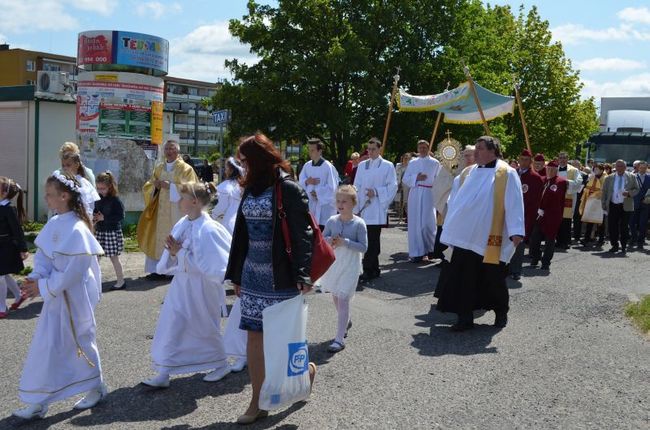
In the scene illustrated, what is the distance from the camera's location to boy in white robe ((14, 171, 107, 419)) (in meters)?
4.52

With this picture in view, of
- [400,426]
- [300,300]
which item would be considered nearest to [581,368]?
[400,426]

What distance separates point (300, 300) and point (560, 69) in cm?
4055

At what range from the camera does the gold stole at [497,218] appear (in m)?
7.17

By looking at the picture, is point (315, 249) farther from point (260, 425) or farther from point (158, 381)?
point (158, 381)

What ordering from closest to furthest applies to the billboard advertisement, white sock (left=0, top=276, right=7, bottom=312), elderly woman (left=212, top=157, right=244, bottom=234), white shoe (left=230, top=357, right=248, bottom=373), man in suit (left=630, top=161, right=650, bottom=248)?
white shoe (left=230, top=357, right=248, bottom=373)
white sock (left=0, top=276, right=7, bottom=312)
elderly woman (left=212, top=157, right=244, bottom=234)
the billboard advertisement
man in suit (left=630, top=161, right=650, bottom=248)

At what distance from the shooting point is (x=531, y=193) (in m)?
11.2

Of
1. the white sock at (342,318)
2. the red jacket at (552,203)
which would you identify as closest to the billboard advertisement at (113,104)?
the red jacket at (552,203)

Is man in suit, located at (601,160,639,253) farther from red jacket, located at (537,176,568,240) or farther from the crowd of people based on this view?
the crowd of people

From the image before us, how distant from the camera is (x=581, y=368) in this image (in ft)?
19.3

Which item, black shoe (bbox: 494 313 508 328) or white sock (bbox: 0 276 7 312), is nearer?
black shoe (bbox: 494 313 508 328)

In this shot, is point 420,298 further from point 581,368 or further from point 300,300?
point 300,300

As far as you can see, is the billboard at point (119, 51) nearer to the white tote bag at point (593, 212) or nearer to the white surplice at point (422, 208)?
the white surplice at point (422, 208)

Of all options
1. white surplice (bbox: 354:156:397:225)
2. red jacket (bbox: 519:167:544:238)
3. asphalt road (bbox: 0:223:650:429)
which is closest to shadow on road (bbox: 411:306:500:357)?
asphalt road (bbox: 0:223:650:429)

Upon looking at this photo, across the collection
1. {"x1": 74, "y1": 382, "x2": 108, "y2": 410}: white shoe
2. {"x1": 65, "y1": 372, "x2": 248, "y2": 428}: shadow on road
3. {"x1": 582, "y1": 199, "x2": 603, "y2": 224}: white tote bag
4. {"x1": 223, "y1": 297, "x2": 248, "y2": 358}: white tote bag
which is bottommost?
{"x1": 65, "y1": 372, "x2": 248, "y2": 428}: shadow on road
